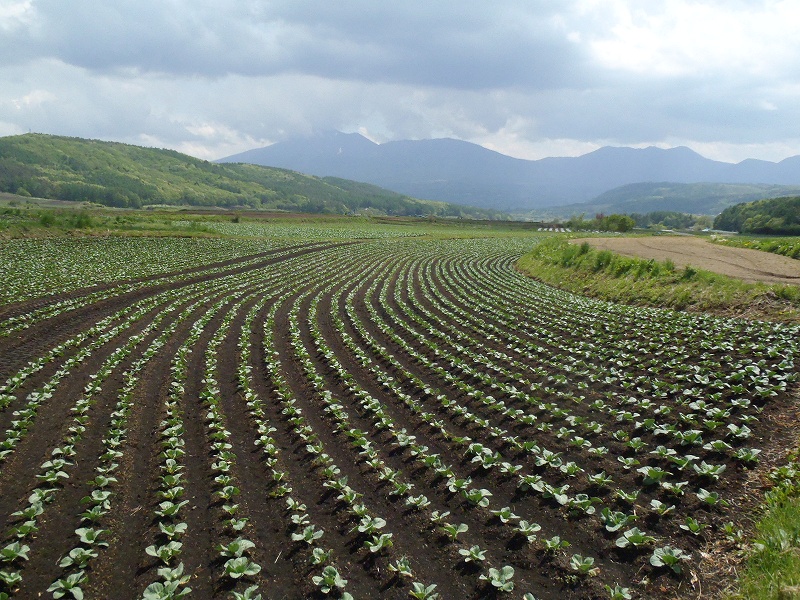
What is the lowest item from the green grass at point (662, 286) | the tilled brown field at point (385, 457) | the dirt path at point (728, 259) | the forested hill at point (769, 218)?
the tilled brown field at point (385, 457)

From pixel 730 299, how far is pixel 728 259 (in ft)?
31.7

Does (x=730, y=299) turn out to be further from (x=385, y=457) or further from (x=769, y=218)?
(x=769, y=218)

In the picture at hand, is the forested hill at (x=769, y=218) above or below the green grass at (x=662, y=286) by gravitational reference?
above

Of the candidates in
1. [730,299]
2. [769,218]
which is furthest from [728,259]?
[769,218]

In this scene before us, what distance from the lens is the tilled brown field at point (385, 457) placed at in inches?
237

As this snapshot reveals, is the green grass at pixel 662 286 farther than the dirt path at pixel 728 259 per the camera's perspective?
No

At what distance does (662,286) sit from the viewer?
2327cm

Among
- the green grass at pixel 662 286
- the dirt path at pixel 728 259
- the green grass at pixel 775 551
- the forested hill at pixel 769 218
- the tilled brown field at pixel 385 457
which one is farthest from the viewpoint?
the forested hill at pixel 769 218

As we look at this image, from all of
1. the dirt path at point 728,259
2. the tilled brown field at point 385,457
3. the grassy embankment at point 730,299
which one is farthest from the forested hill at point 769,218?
the tilled brown field at point 385,457

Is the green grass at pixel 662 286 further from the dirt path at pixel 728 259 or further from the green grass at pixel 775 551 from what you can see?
the green grass at pixel 775 551

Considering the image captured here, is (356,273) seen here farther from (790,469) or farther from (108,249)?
(790,469)

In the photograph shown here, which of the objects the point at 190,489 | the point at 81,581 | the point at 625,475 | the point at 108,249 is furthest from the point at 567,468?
the point at 108,249

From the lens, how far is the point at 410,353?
49.7 feet

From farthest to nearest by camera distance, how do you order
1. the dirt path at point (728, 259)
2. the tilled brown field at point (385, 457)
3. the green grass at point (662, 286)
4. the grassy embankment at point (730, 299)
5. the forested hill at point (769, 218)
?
1. the forested hill at point (769, 218)
2. the dirt path at point (728, 259)
3. the green grass at point (662, 286)
4. the tilled brown field at point (385, 457)
5. the grassy embankment at point (730, 299)
